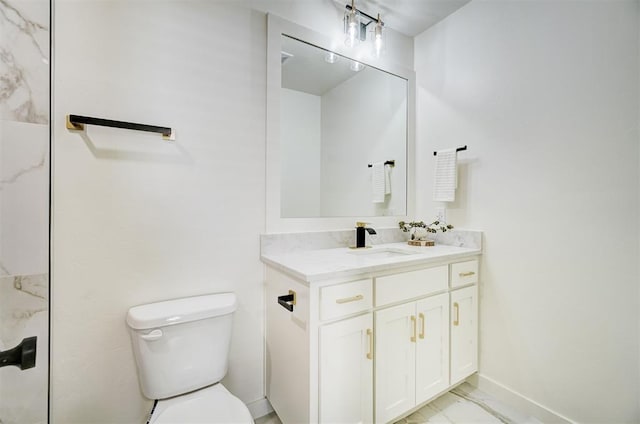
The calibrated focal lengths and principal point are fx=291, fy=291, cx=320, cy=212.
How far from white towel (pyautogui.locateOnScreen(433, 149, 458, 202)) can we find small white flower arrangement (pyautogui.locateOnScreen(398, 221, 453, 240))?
18cm

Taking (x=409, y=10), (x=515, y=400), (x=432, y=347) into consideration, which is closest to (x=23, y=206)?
(x=432, y=347)

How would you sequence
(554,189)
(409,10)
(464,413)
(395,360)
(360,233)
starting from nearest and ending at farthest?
1. (395,360)
2. (554,189)
3. (464,413)
4. (360,233)
5. (409,10)

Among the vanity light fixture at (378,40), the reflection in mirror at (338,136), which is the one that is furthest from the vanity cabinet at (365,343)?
the vanity light fixture at (378,40)

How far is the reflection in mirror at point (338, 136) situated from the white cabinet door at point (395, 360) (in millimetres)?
762

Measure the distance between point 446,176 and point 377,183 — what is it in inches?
18.6

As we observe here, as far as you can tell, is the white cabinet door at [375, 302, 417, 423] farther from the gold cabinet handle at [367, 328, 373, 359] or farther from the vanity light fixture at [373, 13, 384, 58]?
the vanity light fixture at [373, 13, 384, 58]

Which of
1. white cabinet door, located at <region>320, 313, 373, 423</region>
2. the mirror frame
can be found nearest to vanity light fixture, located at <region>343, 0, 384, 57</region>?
the mirror frame

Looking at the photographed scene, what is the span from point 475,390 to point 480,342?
0.31m

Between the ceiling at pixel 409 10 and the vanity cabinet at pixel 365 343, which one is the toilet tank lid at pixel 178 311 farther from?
the ceiling at pixel 409 10

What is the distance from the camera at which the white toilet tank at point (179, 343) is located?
116cm

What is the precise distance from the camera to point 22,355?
759 millimetres

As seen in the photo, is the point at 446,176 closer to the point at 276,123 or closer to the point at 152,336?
the point at 276,123

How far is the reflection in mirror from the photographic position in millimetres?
1751

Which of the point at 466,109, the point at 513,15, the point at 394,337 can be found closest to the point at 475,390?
the point at 394,337
